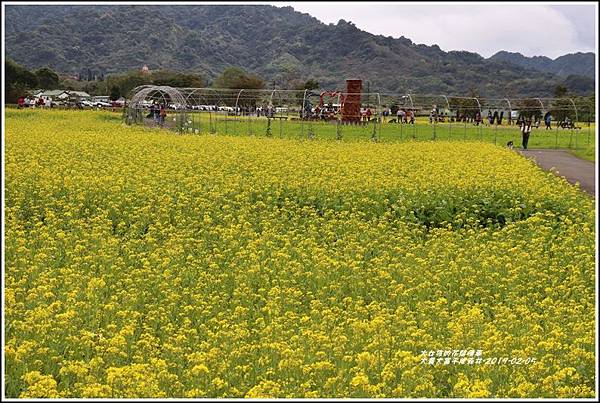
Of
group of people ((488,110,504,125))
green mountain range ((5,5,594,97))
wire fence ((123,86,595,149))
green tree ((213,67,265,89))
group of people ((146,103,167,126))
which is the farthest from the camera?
green mountain range ((5,5,594,97))

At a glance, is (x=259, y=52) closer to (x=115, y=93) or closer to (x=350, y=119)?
(x=115, y=93)

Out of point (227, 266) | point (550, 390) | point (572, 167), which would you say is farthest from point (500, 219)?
point (572, 167)

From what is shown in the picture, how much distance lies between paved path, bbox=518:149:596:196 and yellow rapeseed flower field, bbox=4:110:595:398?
2.60 meters

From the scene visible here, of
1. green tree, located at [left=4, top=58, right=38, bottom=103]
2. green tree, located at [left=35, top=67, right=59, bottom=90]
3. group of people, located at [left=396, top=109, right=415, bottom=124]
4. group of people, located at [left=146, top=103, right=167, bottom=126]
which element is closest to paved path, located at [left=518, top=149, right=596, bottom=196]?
group of people, located at [left=396, top=109, right=415, bottom=124]

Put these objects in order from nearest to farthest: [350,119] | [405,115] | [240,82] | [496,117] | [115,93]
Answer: [496,117] → [405,115] → [350,119] → [240,82] → [115,93]

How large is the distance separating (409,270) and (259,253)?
1.82 metres

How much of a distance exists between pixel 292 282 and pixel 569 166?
51.4 ft

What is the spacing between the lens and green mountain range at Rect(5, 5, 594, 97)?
3809 inches

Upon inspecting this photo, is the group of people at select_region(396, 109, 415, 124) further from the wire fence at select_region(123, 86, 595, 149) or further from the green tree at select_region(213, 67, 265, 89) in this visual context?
the green tree at select_region(213, 67, 265, 89)

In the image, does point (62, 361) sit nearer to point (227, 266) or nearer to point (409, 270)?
point (227, 266)

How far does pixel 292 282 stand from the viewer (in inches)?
318

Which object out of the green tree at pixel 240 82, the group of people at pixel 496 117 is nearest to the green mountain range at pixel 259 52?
the green tree at pixel 240 82

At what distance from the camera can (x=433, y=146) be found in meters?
23.5

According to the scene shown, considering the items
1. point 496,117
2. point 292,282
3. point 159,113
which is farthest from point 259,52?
point 292,282
